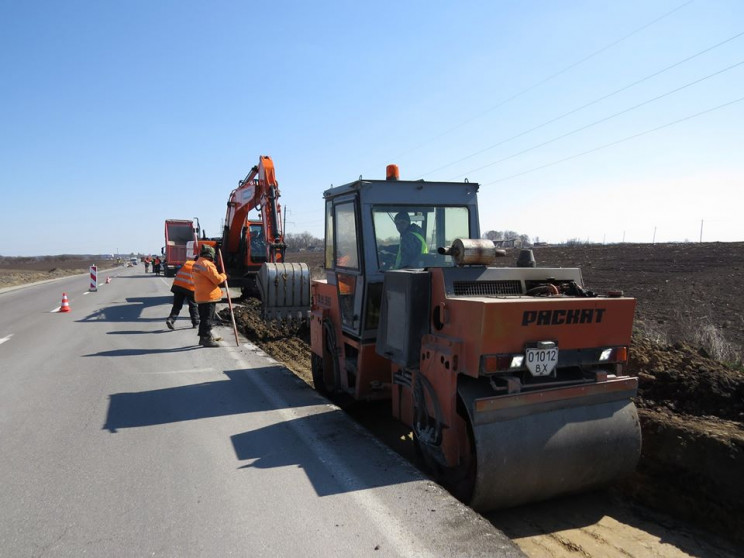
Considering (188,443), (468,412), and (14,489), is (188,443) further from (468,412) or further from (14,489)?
(468,412)

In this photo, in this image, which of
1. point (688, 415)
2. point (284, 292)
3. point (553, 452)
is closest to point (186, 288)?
point (284, 292)

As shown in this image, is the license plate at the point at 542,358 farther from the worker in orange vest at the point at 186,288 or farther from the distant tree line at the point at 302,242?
the distant tree line at the point at 302,242

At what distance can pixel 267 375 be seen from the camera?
289 inches

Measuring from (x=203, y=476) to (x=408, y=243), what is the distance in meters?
2.88

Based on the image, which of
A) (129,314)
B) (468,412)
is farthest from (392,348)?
(129,314)

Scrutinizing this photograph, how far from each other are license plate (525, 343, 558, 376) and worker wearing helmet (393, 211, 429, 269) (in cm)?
188

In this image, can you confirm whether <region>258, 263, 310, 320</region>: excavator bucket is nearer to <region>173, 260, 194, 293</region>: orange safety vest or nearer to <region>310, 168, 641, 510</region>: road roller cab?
<region>173, 260, 194, 293</region>: orange safety vest

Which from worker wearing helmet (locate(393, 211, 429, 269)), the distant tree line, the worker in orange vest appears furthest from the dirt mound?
the distant tree line

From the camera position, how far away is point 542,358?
374 centimetres

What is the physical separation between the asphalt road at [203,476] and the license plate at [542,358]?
1067mm

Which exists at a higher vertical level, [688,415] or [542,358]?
[542,358]

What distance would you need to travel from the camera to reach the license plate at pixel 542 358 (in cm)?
368

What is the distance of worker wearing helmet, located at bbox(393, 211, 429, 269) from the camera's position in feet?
17.5

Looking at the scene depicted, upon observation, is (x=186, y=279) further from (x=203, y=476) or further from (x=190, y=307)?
(x=203, y=476)
